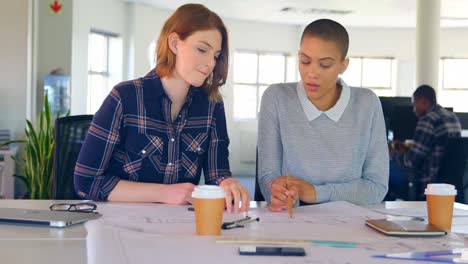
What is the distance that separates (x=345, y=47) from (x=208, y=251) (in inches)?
47.8

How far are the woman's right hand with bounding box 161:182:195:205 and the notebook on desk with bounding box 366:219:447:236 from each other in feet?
1.73

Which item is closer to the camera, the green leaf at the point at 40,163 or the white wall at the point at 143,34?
the green leaf at the point at 40,163

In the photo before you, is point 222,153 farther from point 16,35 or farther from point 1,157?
point 16,35

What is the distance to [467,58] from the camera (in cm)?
1277

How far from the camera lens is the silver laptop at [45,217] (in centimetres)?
141

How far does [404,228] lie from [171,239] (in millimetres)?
533

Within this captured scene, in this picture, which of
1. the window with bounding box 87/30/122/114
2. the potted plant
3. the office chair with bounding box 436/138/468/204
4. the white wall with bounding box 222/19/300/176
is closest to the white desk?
the office chair with bounding box 436/138/468/204

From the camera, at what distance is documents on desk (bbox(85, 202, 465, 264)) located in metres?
1.15

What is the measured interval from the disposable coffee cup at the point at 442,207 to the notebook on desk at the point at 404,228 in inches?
1.5

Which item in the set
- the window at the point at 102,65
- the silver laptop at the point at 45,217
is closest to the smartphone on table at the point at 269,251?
the silver laptop at the point at 45,217

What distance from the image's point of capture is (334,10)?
1101 cm

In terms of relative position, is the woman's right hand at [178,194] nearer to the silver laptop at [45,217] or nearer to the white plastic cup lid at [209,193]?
the silver laptop at [45,217]

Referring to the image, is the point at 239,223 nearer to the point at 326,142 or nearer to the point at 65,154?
the point at 326,142

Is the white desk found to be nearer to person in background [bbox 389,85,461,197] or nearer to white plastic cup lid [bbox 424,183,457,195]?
white plastic cup lid [bbox 424,183,457,195]
